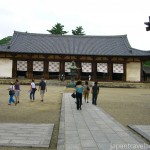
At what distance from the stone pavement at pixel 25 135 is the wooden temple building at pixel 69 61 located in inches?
1203

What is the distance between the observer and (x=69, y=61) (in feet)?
130

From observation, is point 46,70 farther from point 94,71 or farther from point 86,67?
point 94,71

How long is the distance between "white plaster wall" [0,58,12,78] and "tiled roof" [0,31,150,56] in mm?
1941

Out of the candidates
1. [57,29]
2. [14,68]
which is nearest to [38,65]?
[14,68]

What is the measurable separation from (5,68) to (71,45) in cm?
1077

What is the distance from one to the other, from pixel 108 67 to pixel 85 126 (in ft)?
104

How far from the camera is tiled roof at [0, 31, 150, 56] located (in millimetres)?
39025

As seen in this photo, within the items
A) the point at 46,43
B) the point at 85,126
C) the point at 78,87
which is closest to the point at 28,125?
the point at 85,126

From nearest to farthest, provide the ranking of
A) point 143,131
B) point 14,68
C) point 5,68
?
point 143,131 → point 5,68 → point 14,68

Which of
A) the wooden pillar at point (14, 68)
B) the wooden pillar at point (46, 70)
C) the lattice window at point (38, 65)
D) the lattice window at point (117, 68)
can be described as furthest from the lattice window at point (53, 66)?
the lattice window at point (117, 68)

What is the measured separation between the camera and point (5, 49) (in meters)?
38.1

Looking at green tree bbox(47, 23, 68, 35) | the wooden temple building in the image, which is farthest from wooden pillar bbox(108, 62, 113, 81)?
green tree bbox(47, 23, 68, 35)

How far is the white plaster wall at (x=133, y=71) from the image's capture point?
39.6 m

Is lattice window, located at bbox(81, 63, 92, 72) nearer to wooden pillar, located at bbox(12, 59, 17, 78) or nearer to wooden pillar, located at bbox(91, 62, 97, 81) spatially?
wooden pillar, located at bbox(91, 62, 97, 81)
